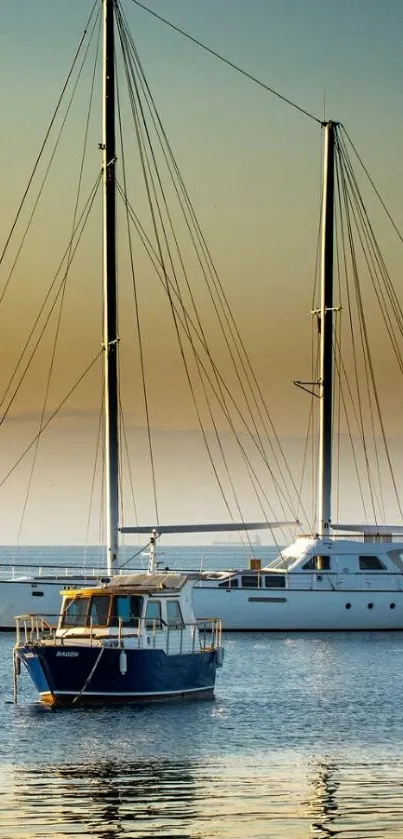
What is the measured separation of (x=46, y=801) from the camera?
32.1m

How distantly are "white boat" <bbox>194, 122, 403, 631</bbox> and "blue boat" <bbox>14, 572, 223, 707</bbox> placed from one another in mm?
24560

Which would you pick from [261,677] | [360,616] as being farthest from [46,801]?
[360,616]

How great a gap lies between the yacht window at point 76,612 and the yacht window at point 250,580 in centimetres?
2747

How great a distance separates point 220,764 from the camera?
3722 centimetres

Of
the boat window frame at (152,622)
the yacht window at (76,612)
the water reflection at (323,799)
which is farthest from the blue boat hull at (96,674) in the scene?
the water reflection at (323,799)

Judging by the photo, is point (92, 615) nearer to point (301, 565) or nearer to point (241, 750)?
point (241, 750)

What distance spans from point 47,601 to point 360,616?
15.4m

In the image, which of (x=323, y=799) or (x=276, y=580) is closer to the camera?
(x=323, y=799)

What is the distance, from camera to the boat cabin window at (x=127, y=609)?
4903cm

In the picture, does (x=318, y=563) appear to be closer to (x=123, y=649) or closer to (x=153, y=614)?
(x=153, y=614)

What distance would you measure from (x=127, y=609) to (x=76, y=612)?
5.47ft

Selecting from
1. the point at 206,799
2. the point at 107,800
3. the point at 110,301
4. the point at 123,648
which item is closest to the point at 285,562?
the point at 110,301

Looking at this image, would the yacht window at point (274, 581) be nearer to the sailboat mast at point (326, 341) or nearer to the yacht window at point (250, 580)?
the yacht window at point (250, 580)

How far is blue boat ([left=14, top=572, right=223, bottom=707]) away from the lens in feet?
154
